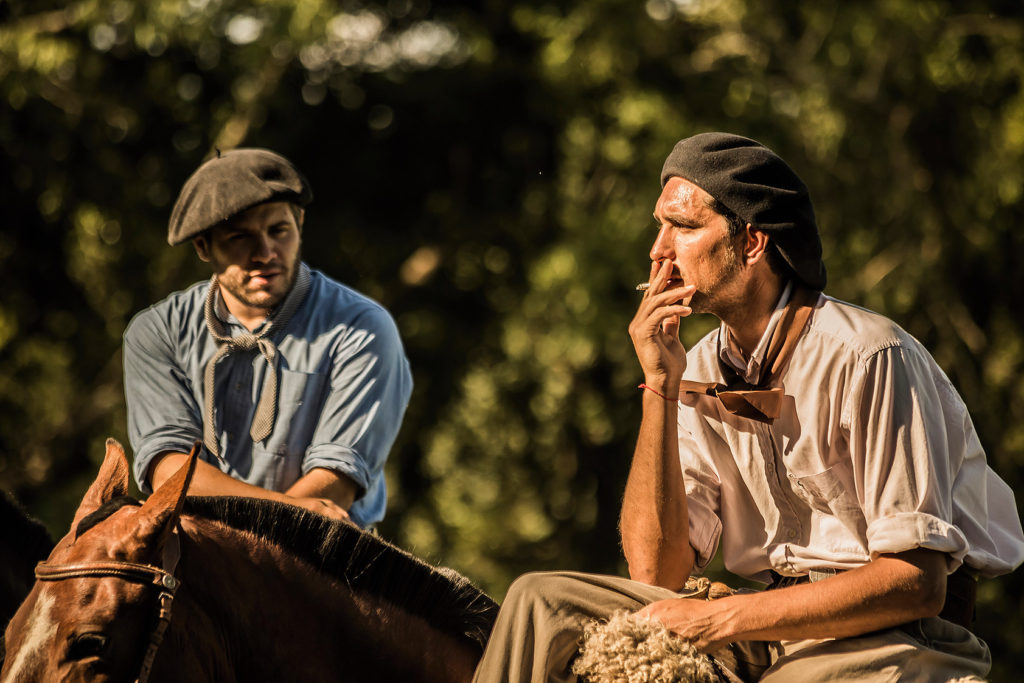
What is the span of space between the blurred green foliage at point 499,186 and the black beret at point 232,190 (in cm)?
770

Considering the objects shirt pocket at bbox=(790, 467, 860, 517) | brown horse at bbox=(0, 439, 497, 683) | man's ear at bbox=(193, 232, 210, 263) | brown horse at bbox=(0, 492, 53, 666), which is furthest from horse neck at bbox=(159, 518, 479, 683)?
man's ear at bbox=(193, 232, 210, 263)

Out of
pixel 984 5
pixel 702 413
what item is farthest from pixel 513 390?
pixel 702 413

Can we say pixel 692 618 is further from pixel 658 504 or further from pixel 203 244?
pixel 203 244

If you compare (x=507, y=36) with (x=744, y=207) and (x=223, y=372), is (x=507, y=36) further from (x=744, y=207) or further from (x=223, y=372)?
(x=744, y=207)

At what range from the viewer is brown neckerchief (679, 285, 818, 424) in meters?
3.07

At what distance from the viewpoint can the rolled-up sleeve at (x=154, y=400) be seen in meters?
4.13

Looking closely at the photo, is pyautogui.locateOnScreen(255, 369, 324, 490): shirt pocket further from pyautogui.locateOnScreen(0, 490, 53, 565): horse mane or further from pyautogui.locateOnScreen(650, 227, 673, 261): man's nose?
pyautogui.locateOnScreen(650, 227, 673, 261): man's nose

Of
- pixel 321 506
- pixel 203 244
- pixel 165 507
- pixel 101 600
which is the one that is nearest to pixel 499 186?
pixel 203 244

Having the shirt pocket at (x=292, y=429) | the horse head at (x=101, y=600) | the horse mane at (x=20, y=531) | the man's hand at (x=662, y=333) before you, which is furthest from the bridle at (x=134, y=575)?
the horse mane at (x=20, y=531)

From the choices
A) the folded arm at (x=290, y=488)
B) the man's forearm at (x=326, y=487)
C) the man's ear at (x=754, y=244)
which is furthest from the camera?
the man's forearm at (x=326, y=487)

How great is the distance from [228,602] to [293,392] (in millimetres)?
1543

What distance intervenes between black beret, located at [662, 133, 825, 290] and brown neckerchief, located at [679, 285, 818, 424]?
0.07 m

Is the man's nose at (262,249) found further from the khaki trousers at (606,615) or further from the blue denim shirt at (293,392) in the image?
the khaki trousers at (606,615)

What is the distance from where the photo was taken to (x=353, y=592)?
2.96 m
